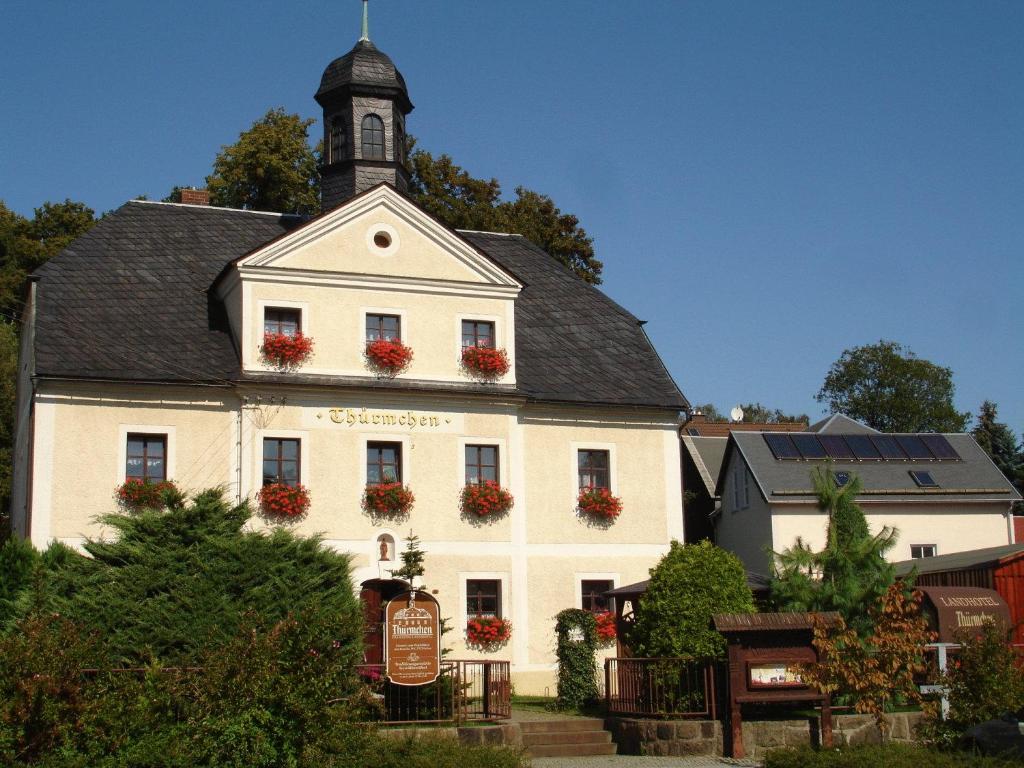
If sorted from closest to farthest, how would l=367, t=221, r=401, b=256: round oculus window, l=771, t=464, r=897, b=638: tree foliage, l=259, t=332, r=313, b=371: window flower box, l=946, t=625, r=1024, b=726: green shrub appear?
1. l=946, t=625, r=1024, b=726: green shrub
2. l=771, t=464, r=897, b=638: tree foliage
3. l=259, t=332, r=313, b=371: window flower box
4. l=367, t=221, r=401, b=256: round oculus window

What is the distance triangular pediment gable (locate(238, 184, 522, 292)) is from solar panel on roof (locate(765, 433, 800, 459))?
1074cm

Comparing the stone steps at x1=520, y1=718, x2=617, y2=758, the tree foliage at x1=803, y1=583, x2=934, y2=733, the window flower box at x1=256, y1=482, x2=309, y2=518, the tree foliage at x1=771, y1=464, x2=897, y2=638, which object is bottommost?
the stone steps at x1=520, y1=718, x2=617, y2=758

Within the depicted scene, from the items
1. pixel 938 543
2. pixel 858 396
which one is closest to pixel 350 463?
pixel 938 543

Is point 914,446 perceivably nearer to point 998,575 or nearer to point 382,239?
point 998,575

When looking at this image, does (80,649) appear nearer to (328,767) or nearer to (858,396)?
(328,767)

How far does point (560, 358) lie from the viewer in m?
30.9

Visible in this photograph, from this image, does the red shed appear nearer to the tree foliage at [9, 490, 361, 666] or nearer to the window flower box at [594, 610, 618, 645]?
the window flower box at [594, 610, 618, 645]

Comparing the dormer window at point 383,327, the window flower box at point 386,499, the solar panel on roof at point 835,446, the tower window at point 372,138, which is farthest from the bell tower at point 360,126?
the solar panel on roof at point 835,446

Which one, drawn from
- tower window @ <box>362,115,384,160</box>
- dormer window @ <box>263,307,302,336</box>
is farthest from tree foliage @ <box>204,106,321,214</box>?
dormer window @ <box>263,307,302,336</box>

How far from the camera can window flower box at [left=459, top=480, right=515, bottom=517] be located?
91.6 ft

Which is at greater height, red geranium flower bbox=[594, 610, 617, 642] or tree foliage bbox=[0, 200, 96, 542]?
tree foliage bbox=[0, 200, 96, 542]

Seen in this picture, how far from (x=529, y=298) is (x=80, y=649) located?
19206 millimetres

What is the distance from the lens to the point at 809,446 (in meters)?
37.1

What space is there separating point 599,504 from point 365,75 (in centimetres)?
1145
